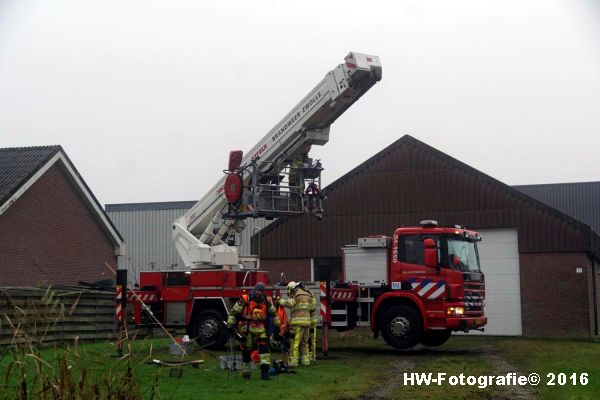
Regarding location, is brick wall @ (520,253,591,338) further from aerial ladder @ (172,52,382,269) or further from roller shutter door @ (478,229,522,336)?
aerial ladder @ (172,52,382,269)

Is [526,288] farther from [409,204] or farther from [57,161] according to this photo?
[57,161]

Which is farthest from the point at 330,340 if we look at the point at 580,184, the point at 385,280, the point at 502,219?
the point at 580,184

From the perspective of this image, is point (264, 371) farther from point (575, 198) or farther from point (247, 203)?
point (575, 198)

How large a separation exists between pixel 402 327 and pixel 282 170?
4.50 metres

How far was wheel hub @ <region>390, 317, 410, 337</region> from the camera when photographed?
1707cm

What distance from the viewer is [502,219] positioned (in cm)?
2617

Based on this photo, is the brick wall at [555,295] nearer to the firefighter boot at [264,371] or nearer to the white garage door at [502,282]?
the white garage door at [502,282]

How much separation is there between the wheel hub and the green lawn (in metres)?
0.52

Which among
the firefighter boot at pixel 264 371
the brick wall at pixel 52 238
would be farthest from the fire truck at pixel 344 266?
the brick wall at pixel 52 238

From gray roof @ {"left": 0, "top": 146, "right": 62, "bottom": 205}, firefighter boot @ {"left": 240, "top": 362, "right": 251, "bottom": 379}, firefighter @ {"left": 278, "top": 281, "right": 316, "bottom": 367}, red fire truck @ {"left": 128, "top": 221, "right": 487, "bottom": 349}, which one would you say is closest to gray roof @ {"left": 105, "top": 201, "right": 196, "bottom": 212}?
gray roof @ {"left": 0, "top": 146, "right": 62, "bottom": 205}

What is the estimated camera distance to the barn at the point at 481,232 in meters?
25.3

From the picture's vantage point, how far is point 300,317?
581 inches

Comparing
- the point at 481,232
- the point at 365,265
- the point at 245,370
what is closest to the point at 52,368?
the point at 245,370

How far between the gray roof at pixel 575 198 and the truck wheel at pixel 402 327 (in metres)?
35.1
